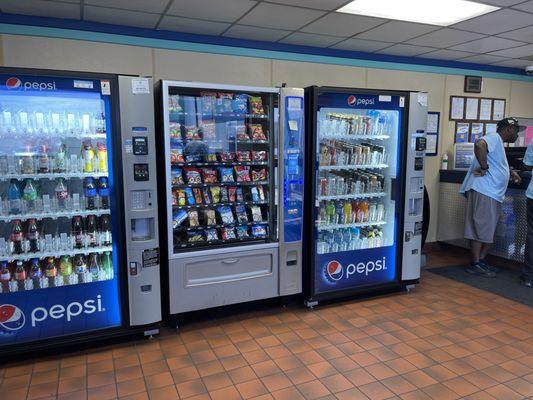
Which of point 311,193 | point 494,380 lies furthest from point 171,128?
point 494,380

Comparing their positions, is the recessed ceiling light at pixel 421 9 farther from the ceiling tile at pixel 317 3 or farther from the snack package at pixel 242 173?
the snack package at pixel 242 173

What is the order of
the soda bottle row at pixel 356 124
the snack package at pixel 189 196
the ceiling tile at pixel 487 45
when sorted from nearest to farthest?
1. the snack package at pixel 189 196
2. the soda bottle row at pixel 356 124
3. the ceiling tile at pixel 487 45

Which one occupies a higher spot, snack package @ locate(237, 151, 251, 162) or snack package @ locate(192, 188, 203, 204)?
snack package @ locate(237, 151, 251, 162)

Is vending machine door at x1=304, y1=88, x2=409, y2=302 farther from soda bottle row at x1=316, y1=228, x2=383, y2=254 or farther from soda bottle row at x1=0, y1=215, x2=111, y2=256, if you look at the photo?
soda bottle row at x1=0, y1=215, x2=111, y2=256

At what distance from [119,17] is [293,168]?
2.18 meters

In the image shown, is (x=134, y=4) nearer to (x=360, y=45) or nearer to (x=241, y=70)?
(x=241, y=70)

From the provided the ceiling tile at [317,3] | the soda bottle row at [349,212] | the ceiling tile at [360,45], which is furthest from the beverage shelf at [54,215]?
the ceiling tile at [360,45]

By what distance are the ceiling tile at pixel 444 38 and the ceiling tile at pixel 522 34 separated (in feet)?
0.95

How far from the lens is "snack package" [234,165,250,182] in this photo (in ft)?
12.4

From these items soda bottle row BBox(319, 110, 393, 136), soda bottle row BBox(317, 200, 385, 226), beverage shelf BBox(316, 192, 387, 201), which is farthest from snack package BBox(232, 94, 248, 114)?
soda bottle row BBox(317, 200, 385, 226)

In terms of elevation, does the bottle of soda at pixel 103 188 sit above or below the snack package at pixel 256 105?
below

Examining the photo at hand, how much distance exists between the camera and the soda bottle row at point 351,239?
4.27 metres

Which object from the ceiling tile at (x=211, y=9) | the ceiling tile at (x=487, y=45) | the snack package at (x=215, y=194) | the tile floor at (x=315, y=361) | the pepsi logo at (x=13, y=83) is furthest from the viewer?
the ceiling tile at (x=487, y=45)

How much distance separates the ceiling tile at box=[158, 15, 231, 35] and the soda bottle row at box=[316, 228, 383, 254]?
7.93ft
